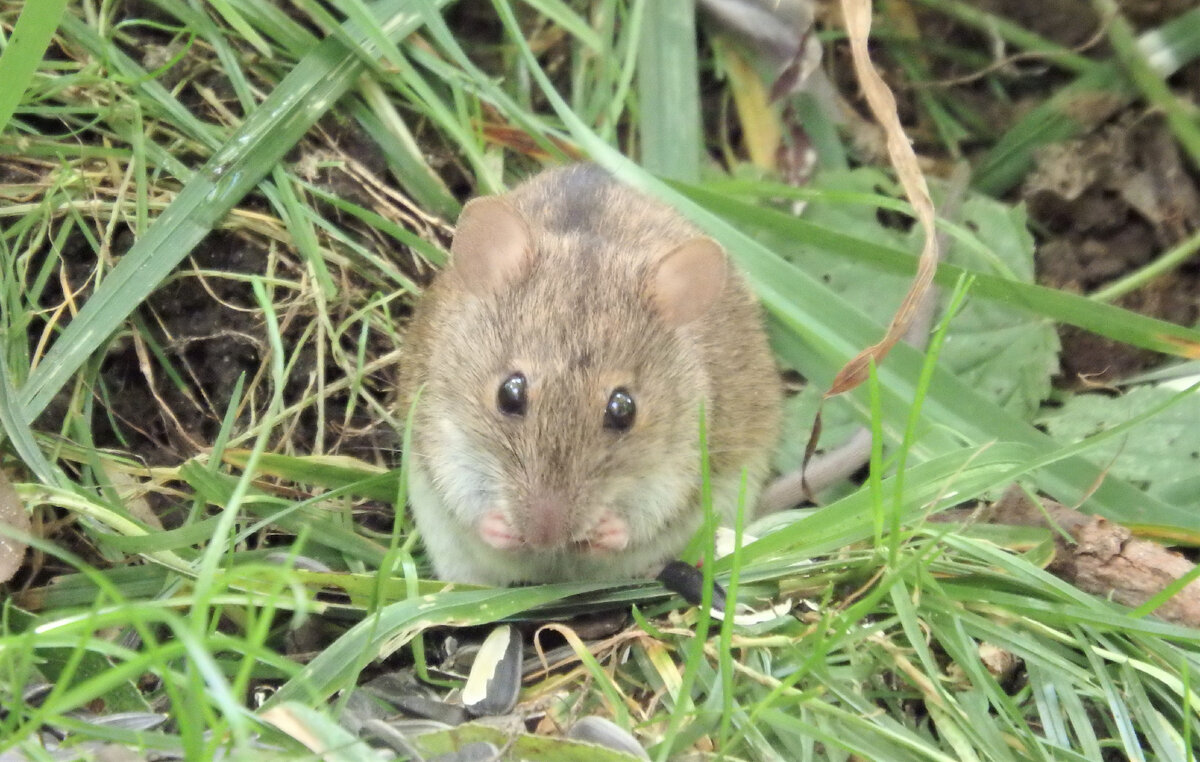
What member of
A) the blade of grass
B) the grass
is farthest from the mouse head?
the blade of grass

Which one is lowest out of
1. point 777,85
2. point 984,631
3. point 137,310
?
point 984,631

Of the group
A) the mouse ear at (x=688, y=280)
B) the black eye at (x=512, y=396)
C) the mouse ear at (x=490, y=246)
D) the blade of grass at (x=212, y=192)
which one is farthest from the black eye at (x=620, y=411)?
the blade of grass at (x=212, y=192)

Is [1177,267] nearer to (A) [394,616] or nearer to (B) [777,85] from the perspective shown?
(B) [777,85]

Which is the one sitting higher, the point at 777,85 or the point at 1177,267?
the point at 777,85

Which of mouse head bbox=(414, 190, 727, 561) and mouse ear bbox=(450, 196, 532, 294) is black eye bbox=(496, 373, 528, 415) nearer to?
mouse head bbox=(414, 190, 727, 561)

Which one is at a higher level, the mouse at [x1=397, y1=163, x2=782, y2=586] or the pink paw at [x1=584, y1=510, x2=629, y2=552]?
the mouse at [x1=397, y1=163, x2=782, y2=586]

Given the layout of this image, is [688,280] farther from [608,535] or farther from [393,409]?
[393,409]

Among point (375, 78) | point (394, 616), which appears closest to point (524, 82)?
point (375, 78)
